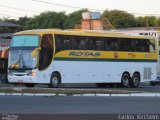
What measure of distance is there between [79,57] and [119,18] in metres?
84.6

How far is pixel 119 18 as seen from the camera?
117 metres

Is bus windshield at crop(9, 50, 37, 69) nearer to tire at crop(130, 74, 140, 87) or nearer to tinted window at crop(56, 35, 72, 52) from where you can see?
tinted window at crop(56, 35, 72, 52)

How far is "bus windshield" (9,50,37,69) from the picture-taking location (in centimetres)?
3172

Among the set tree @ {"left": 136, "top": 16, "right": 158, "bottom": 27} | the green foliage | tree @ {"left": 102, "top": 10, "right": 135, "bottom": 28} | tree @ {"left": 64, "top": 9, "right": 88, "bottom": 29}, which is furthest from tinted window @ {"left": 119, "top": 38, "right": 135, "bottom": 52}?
tree @ {"left": 136, "top": 16, "right": 158, "bottom": 27}

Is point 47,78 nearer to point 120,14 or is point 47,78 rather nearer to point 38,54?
point 38,54

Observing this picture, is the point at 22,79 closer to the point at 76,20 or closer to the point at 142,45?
the point at 142,45

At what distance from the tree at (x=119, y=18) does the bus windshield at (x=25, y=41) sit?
3298 inches

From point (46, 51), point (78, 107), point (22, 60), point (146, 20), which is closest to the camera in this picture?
point (78, 107)

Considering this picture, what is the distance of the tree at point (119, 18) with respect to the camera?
11606cm

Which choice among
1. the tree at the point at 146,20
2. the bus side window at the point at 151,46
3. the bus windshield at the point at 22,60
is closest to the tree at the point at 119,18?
the tree at the point at 146,20

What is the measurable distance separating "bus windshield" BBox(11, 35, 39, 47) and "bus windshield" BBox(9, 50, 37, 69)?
0.43 m

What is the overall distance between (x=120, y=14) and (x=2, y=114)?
112187 mm

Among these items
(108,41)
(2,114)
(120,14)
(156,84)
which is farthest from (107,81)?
(120,14)

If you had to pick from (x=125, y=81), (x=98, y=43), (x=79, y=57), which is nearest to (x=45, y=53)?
(x=79, y=57)
